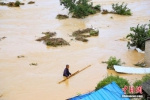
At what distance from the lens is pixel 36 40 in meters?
17.9

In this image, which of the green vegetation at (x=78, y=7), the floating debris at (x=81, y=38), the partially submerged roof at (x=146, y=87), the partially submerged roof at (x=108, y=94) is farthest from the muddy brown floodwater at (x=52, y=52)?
the partially submerged roof at (x=146, y=87)

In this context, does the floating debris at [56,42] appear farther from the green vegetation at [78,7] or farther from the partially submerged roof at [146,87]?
the partially submerged roof at [146,87]

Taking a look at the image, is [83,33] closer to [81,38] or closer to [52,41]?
[81,38]

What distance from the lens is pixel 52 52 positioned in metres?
16.0

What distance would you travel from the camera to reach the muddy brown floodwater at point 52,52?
1172 cm

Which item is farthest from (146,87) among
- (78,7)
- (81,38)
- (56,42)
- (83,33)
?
(78,7)

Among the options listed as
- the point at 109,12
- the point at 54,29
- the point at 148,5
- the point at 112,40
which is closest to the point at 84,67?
the point at 112,40

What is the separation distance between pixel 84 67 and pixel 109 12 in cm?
1173

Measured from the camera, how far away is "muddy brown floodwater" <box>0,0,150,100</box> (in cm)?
1172

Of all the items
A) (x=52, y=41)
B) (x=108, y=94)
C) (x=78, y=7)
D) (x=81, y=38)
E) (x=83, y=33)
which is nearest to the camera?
(x=108, y=94)

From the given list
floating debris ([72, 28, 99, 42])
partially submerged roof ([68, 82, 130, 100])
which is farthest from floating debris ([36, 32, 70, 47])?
partially submerged roof ([68, 82, 130, 100])

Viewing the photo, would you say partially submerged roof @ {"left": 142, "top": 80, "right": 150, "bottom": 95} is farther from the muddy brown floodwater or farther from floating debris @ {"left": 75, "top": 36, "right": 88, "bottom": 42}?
floating debris @ {"left": 75, "top": 36, "right": 88, "bottom": 42}

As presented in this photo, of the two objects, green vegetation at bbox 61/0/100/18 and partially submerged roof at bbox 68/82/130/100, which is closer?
partially submerged roof at bbox 68/82/130/100

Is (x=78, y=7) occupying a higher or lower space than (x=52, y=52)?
higher
